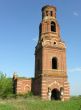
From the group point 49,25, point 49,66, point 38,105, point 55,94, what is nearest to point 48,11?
point 49,25

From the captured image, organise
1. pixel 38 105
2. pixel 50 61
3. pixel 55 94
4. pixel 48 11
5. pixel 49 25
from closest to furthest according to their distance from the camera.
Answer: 1. pixel 38 105
2. pixel 50 61
3. pixel 55 94
4. pixel 49 25
5. pixel 48 11

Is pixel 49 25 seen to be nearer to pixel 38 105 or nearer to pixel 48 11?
pixel 48 11

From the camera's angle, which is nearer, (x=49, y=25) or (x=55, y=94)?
(x=55, y=94)

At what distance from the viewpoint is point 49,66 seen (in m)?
37.4

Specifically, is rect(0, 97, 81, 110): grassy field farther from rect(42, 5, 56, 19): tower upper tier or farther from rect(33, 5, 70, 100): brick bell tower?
rect(42, 5, 56, 19): tower upper tier

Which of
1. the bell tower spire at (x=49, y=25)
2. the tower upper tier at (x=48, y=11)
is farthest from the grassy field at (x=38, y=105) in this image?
the tower upper tier at (x=48, y=11)

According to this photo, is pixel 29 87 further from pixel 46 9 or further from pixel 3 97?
pixel 46 9

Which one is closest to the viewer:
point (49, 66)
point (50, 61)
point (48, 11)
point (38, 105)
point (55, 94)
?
point (38, 105)

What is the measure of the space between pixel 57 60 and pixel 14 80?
24.4 feet

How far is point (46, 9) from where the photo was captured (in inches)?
1594

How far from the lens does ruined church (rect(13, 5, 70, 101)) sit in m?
36.7

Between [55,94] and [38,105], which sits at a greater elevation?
[55,94]

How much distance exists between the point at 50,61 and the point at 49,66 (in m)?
0.76

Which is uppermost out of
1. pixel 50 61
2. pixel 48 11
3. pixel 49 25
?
pixel 48 11
